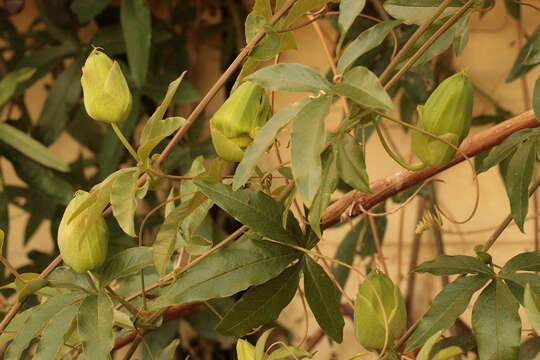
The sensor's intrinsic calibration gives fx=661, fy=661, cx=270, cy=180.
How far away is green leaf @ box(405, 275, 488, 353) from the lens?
466mm

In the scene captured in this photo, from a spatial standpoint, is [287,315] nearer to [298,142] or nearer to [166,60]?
[166,60]

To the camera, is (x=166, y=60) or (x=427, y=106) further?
(x=166, y=60)

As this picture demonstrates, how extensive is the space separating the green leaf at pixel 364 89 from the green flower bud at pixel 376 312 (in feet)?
0.56

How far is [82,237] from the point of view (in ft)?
1.54

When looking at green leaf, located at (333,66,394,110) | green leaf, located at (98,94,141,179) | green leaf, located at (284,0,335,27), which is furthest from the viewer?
green leaf, located at (98,94,141,179)

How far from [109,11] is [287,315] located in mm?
713

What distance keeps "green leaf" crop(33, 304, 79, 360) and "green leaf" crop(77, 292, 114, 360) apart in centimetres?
2

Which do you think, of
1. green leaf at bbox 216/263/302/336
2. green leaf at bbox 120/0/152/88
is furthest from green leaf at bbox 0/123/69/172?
green leaf at bbox 216/263/302/336

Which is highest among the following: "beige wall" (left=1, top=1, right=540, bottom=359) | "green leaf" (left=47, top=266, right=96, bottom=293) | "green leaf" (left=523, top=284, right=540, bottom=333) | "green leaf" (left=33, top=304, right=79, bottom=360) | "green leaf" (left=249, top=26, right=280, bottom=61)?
"green leaf" (left=249, top=26, right=280, bottom=61)

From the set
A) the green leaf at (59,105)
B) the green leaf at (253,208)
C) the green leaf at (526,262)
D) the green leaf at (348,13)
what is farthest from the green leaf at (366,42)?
the green leaf at (59,105)

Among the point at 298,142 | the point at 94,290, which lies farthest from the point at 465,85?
the point at 94,290

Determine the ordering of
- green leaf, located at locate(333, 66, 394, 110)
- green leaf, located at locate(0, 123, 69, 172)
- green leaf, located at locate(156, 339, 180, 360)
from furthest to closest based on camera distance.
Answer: green leaf, located at locate(0, 123, 69, 172) < green leaf, located at locate(156, 339, 180, 360) < green leaf, located at locate(333, 66, 394, 110)

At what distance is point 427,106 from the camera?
0.44 m

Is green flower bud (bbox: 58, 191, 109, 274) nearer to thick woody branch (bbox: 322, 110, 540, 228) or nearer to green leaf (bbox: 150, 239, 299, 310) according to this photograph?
green leaf (bbox: 150, 239, 299, 310)
